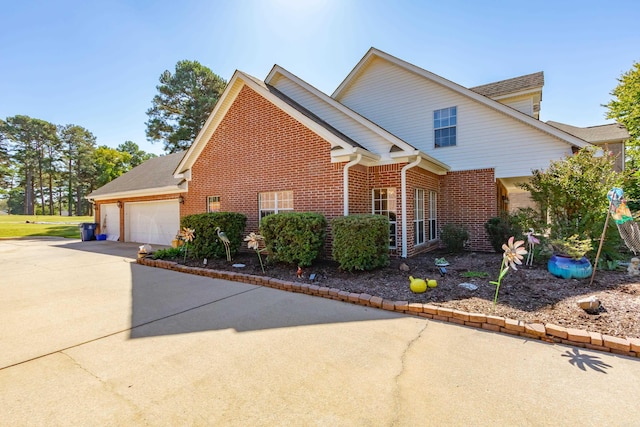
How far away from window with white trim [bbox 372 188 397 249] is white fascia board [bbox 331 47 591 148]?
16.7ft

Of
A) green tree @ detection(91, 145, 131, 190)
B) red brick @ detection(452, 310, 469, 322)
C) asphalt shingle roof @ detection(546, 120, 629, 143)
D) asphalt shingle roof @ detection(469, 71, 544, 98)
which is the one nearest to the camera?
red brick @ detection(452, 310, 469, 322)

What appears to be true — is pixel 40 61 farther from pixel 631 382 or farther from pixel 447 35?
pixel 631 382

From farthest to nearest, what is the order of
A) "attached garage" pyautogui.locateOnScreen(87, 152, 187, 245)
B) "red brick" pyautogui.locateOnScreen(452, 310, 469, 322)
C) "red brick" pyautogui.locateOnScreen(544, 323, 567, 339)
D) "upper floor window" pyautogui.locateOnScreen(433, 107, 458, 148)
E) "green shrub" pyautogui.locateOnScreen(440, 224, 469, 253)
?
"attached garage" pyautogui.locateOnScreen(87, 152, 187, 245), "upper floor window" pyautogui.locateOnScreen(433, 107, 458, 148), "green shrub" pyautogui.locateOnScreen(440, 224, 469, 253), "red brick" pyautogui.locateOnScreen(452, 310, 469, 322), "red brick" pyautogui.locateOnScreen(544, 323, 567, 339)

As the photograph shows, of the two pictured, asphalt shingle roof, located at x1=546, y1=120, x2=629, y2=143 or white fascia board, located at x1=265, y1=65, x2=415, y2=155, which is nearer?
white fascia board, located at x1=265, y1=65, x2=415, y2=155

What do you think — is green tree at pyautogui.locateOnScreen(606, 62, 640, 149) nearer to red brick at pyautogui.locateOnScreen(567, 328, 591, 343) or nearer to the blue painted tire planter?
the blue painted tire planter

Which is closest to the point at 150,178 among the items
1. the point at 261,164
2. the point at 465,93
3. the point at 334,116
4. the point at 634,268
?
the point at 261,164

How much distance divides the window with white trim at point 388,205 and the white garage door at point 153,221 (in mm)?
9158

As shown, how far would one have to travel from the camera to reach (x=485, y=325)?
406 cm

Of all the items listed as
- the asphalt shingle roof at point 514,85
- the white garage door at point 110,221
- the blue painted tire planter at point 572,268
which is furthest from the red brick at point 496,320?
the white garage door at point 110,221

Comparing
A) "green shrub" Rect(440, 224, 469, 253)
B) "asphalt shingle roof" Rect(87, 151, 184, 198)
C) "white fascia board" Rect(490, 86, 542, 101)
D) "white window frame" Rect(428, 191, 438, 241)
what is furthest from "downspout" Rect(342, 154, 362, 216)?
"asphalt shingle roof" Rect(87, 151, 184, 198)

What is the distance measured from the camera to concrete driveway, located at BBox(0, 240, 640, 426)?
2.35 m

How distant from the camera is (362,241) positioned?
6391 mm

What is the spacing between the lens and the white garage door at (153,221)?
13523 millimetres

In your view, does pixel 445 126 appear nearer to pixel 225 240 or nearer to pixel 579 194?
pixel 579 194
